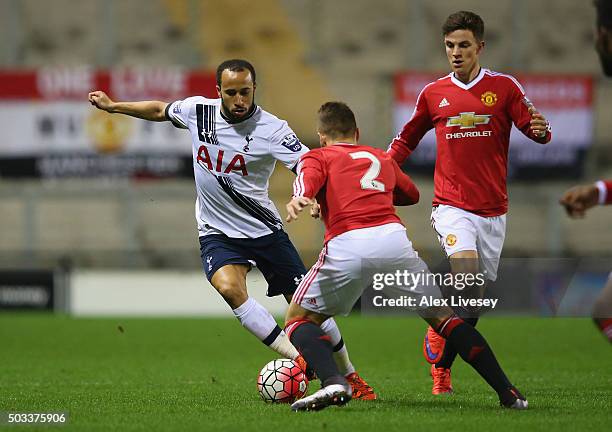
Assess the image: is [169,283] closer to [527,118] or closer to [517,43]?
[517,43]

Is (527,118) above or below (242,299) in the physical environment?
above

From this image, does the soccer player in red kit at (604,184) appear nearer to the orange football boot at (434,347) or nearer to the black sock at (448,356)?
the black sock at (448,356)

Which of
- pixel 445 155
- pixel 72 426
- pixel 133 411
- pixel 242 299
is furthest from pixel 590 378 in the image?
pixel 72 426

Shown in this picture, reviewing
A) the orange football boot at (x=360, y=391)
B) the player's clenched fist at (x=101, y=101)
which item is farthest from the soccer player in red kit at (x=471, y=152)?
the player's clenched fist at (x=101, y=101)

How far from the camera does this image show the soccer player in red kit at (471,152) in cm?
702

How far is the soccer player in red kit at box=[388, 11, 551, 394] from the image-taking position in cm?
702

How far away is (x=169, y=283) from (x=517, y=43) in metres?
8.61

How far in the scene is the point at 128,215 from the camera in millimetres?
20844

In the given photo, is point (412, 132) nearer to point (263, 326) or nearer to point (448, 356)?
point (448, 356)

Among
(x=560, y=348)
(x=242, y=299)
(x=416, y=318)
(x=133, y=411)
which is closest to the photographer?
(x=133, y=411)

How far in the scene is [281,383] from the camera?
6.64 m

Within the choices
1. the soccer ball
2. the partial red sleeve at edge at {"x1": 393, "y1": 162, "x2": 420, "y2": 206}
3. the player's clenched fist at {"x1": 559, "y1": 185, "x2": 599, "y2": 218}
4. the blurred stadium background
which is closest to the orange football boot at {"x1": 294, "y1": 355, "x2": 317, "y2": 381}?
A: the soccer ball

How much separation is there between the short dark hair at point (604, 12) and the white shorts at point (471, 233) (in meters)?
1.90

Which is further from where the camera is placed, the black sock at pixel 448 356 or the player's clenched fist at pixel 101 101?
the player's clenched fist at pixel 101 101
